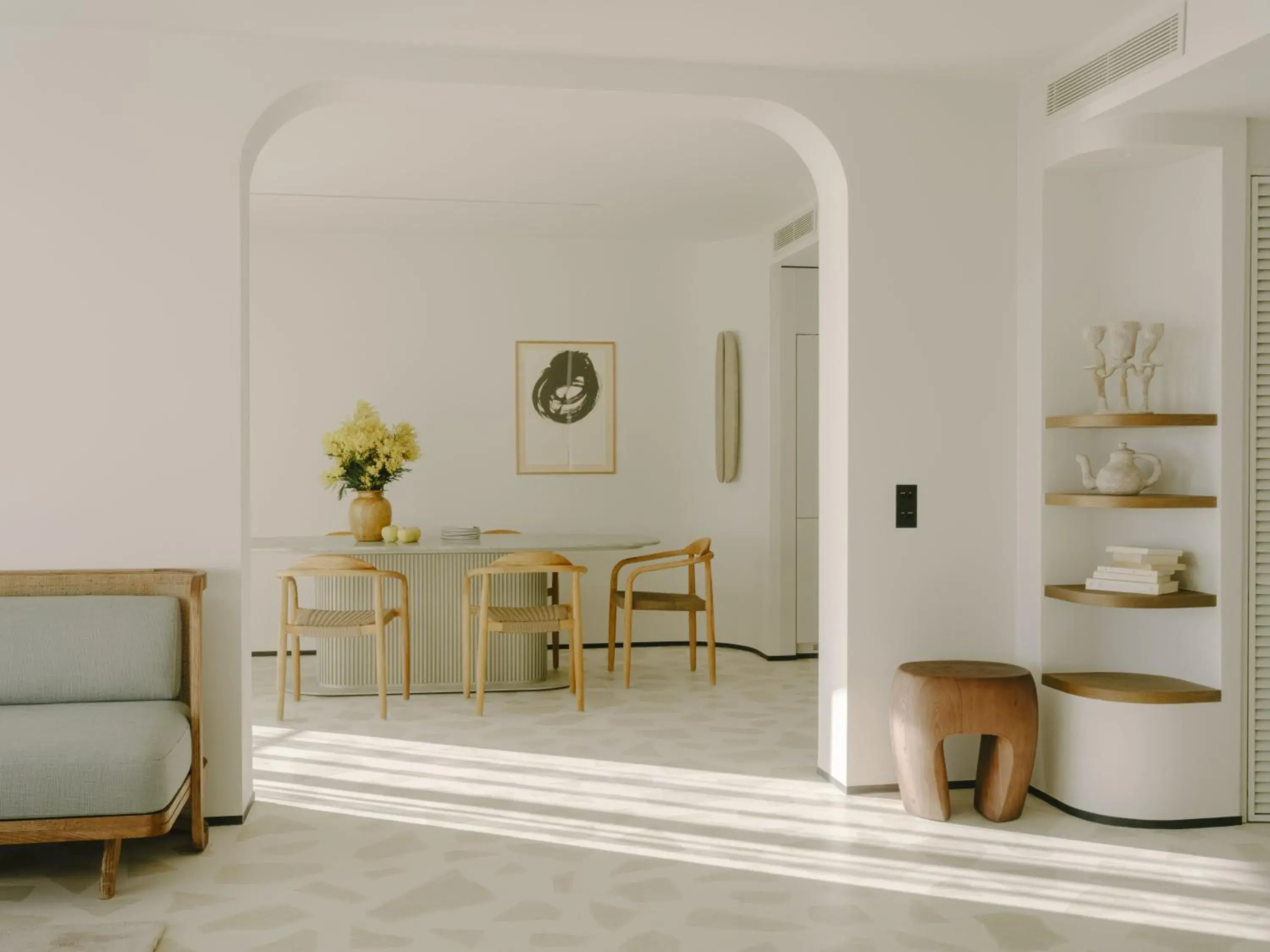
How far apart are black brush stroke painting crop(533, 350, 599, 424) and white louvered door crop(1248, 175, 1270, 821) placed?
4427 millimetres

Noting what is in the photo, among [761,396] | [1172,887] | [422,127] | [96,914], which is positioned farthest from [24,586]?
[761,396]

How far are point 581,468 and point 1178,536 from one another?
4.22m

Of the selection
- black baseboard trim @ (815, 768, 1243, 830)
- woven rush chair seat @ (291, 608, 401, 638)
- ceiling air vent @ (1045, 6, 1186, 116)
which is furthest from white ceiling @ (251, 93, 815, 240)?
black baseboard trim @ (815, 768, 1243, 830)

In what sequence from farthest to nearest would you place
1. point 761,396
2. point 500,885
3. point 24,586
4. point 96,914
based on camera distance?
1. point 761,396
2. point 24,586
3. point 500,885
4. point 96,914

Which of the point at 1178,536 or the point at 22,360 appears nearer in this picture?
the point at 22,360

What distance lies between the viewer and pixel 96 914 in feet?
10.3

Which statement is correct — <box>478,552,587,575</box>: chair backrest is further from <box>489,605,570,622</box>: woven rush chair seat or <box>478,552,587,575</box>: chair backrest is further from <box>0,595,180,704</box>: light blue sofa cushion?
<box>0,595,180,704</box>: light blue sofa cushion

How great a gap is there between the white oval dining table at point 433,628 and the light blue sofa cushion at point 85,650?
2.47 m

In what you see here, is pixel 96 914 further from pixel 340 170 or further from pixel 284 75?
pixel 340 170

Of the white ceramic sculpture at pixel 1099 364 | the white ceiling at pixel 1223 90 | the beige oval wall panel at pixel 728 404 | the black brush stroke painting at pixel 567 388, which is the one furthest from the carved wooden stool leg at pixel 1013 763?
the black brush stroke painting at pixel 567 388

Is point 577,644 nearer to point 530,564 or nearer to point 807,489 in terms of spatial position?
point 530,564

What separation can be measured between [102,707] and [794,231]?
15.4 ft

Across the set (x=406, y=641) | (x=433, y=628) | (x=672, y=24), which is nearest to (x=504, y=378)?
(x=433, y=628)

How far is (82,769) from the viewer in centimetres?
316
